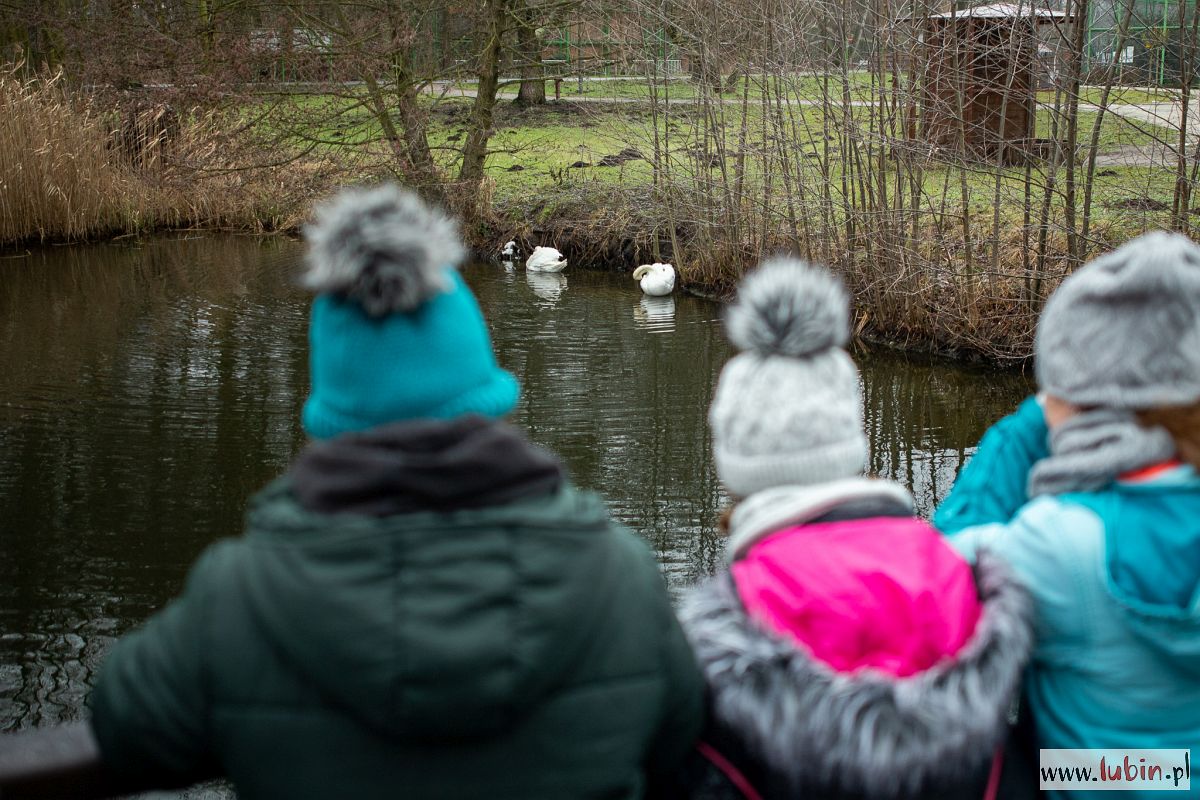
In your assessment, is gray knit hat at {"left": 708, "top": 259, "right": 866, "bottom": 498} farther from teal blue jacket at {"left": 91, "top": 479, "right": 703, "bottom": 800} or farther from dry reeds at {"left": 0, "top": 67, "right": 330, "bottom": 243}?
dry reeds at {"left": 0, "top": 67, "right": 330, "bottom": 243}

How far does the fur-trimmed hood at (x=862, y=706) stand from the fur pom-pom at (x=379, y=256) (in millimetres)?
496

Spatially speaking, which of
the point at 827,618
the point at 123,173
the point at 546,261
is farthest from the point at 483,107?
the point at 827,618

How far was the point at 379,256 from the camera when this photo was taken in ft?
4.08

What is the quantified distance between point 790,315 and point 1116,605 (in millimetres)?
490

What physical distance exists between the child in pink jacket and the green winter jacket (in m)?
0.15

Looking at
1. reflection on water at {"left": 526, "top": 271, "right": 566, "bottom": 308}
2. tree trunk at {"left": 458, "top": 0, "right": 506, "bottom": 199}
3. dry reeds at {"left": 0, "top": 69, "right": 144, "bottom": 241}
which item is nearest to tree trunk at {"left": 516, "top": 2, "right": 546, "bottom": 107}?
tree trunk at {"left": 458, "top": 0, "right": 506, "bottom": 199}

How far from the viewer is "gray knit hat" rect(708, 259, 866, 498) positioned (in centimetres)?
146

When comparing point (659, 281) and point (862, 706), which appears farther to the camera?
point (659, 281)

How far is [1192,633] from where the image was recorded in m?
1.45

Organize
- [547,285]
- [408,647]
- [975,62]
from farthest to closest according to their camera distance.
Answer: [547,285] → [975,62] → [408,647]

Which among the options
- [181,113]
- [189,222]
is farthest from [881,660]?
[189,222]

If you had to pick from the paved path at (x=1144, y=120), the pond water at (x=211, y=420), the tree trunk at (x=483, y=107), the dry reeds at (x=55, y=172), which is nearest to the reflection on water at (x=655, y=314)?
the pond water at (x=211, y=420)

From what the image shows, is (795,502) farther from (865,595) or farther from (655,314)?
(655,314)

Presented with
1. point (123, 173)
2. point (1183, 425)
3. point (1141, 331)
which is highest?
point (1141, 331)
